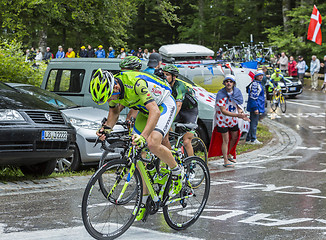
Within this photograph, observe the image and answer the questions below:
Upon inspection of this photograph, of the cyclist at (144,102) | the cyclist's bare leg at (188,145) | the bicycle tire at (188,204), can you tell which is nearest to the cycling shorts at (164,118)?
the cyclist at (144,102)

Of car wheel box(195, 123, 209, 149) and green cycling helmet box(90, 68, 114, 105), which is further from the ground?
green cycling helmet box(90, 68, 114, 105)

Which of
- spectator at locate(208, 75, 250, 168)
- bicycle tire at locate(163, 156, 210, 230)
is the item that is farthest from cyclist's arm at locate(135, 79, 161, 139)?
spectator at locate(208, 75, 250, 168)

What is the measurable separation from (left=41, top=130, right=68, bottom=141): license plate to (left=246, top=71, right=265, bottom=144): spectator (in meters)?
7.28

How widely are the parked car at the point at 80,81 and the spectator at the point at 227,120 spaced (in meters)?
1.02

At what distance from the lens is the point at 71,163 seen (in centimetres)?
Result: 1077

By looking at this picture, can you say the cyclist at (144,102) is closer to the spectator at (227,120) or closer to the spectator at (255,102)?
the spectator at (227,120)

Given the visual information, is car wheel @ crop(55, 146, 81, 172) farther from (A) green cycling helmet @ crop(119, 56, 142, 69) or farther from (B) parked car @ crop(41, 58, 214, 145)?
(A) green cycling helmet @ crop(119, 56, 142, 69)

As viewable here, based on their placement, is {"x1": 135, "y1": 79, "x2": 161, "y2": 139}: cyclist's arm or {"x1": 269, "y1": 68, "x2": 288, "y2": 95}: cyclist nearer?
{"x1": 135, "y1": 79, "x2": 161, "y2": 139}: cyclist's arm

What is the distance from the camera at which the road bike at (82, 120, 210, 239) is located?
559 centimetres

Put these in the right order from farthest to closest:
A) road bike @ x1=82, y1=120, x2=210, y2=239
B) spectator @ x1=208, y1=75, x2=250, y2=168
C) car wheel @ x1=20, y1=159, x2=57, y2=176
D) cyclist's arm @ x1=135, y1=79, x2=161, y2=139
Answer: spectator @ x1=208, y1=75, x2=250, y2=168
car wheel @ x1=20, y1=159, x2=57, y2=176
cyclist's arm @ x1=135, y1=79, x2=161, y2=139
road bike @ x1=82, y1=120, x2=210, y2=239

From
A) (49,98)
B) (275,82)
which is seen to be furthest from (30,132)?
(275,82)

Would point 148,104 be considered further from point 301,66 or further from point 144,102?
point 301,66

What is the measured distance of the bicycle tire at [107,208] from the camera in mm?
5488

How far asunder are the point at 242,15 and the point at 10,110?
149 ft
